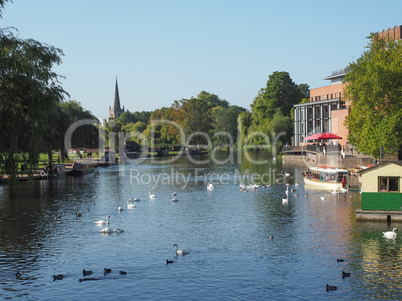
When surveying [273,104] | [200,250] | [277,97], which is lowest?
[200,250]

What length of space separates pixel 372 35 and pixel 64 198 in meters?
53.3

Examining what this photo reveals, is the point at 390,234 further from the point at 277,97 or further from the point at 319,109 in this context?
the point at 277,97

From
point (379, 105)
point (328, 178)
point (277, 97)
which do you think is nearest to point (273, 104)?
point (277, 97)

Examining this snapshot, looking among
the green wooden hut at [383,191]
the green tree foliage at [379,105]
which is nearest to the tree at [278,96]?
the green tree foliage at [379,105]

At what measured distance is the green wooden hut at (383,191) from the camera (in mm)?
40469

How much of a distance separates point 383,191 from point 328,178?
26.5 metres

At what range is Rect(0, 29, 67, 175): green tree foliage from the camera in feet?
80.3

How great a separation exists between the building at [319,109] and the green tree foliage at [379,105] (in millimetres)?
69307

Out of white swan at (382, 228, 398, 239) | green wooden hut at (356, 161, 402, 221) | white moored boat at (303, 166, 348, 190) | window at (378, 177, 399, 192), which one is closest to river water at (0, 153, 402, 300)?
white swan at (382, 228, 398, 239)

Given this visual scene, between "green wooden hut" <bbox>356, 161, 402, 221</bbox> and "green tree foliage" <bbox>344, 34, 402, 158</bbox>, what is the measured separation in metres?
24.4

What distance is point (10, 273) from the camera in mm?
29188

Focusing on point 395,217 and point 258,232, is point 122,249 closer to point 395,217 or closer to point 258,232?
point 258,232

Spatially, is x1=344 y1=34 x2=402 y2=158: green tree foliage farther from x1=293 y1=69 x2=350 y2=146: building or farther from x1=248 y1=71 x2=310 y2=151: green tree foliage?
x1=248 y1=71 x2=310 y2=151: green tree foliage

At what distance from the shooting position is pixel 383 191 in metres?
40.8
